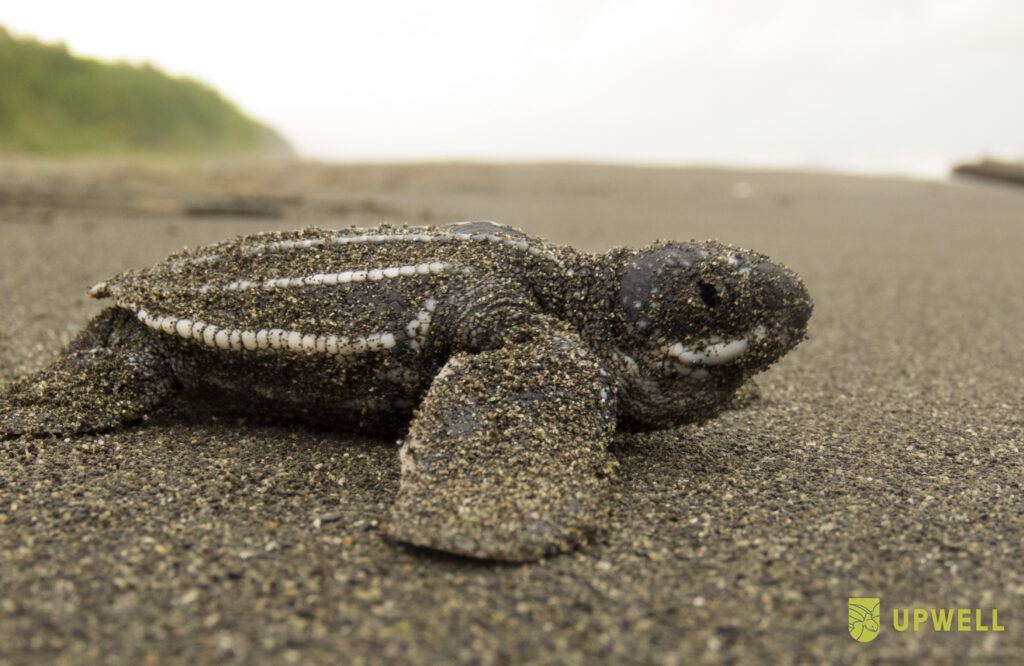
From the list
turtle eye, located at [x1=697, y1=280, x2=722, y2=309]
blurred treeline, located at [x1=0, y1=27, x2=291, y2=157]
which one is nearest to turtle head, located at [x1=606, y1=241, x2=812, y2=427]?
turtle eye, located at [x1=697, y1=280, x2=722, y2=309]

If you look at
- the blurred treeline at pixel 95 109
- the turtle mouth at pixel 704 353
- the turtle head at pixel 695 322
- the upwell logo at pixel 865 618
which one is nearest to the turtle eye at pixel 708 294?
the turtle head at pixel 695 322

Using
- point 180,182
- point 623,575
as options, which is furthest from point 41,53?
point 623,575

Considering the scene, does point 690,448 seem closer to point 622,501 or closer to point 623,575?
point 622,501

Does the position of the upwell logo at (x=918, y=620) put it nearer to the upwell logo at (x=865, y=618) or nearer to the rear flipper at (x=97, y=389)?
the upwell logo at (x=865, y=618)

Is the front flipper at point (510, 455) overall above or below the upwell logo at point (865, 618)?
above

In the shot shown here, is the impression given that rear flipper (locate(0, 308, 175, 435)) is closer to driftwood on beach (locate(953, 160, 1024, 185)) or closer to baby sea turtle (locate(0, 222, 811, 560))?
baby sea turtle (locate(0, 222, 811, 560))
